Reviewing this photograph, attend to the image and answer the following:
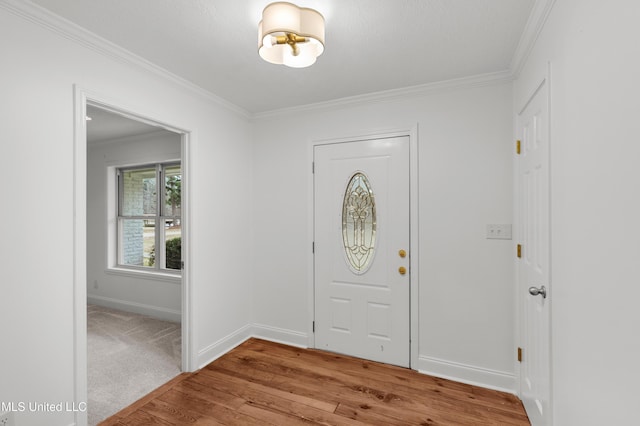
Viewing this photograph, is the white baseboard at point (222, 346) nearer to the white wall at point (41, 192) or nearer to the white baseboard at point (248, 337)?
the white baseboard at point (248, 337)

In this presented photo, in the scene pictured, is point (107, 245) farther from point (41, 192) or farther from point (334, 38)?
point (334, 38)

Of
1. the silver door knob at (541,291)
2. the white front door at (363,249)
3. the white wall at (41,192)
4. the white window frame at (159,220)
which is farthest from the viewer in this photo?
the white window frame at (159,220)

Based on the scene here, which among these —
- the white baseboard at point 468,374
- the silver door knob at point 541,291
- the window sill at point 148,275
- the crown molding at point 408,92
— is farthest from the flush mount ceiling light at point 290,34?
the window sill at point 148,275

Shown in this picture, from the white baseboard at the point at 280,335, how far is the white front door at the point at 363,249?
18cm

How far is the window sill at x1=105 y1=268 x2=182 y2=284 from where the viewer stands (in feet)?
13.0

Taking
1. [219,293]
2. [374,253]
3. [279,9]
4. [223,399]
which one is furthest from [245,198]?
[279,9]

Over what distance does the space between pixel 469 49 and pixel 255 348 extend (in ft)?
10.4

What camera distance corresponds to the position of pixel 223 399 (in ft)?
7.41

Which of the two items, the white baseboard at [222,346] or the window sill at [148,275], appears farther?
the window sill at [148,275]

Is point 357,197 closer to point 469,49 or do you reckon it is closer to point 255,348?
point 469,49

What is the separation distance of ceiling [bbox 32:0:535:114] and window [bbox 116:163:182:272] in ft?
6.77

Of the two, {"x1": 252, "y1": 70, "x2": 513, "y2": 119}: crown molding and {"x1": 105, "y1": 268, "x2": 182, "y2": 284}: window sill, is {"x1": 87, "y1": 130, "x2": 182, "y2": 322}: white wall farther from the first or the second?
{"x1": 252, "y1": 70, "x2": 513, "y2": 119}: crown molding

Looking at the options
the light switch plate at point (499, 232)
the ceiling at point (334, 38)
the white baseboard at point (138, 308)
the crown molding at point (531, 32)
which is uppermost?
the ceiling at point (334, 38)

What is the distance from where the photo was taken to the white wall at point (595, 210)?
2.93 ft
